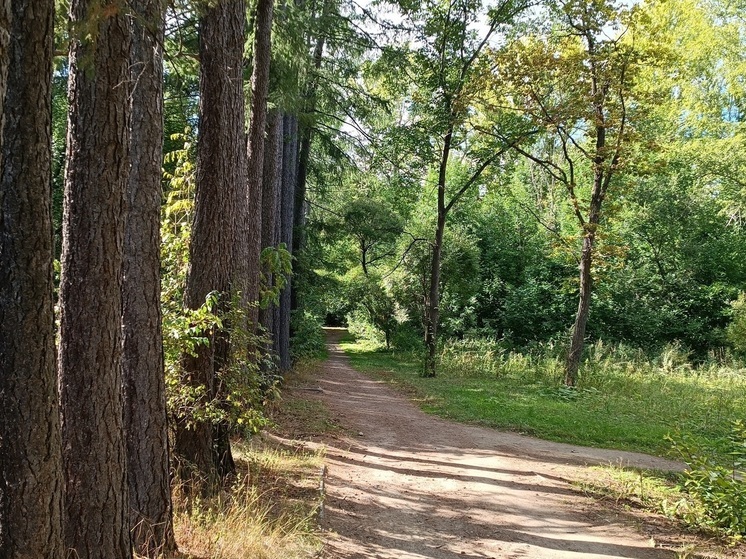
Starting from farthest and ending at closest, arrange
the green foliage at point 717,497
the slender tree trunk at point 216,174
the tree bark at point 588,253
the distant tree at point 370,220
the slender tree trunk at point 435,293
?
the distant tree at point 370,220 → the slender tree trunk at point 435,293 → the tree bark at point 588,253 → the slender tree trunk at point 216,174 → the green foliage at point 717,497

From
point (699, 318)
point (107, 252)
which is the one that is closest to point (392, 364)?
point (699, 318)

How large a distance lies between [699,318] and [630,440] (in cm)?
1656

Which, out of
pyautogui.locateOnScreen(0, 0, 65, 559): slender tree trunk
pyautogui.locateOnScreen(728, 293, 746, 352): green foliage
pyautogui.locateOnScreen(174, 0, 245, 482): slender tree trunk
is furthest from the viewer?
pyautogui.locateOnScreen(728, 293, 746, 352): green foliage

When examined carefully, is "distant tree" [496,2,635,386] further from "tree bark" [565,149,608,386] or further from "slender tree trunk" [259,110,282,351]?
"slender tree trunk" [259,110,282,351]

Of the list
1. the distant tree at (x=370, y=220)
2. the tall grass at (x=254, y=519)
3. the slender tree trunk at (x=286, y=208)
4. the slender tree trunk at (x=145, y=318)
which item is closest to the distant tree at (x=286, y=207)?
the slender tree trunk at (x=286, y=208)

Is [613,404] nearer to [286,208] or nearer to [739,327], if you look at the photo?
[739,327]

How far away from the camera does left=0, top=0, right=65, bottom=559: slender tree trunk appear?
245cm

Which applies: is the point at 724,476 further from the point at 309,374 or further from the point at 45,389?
the point at 309,374

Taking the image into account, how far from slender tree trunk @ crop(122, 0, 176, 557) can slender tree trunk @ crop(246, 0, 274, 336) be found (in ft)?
8.47

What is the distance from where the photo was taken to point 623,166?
12711mm

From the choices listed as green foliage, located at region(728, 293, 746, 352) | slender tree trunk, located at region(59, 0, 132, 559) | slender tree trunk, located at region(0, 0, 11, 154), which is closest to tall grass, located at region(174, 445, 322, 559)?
slender tree trunk, located at region(59, 0, 132, 559)

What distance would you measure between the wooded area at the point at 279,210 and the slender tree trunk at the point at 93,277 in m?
0.01

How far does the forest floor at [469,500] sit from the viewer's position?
4848mm

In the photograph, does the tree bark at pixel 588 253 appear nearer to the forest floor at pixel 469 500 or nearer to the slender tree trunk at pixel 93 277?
the forest floor at pixel 469 500
